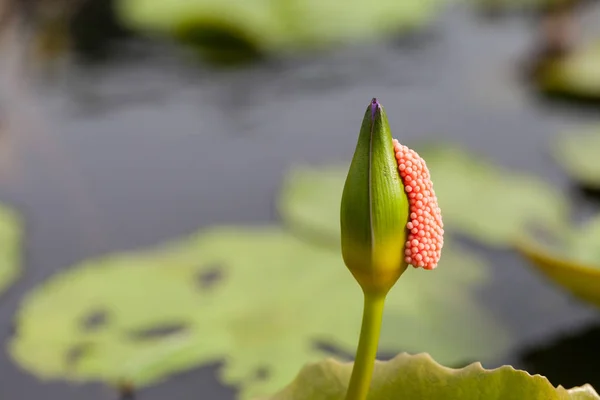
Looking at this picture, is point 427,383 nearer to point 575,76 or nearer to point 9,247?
point 9,247

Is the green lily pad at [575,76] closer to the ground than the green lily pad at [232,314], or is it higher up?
higher up

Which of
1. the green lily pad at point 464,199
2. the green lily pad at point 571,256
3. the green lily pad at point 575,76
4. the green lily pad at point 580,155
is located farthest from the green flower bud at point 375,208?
the green lily pad at point 575,76

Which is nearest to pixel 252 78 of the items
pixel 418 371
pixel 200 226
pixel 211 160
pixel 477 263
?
pixel 211 160

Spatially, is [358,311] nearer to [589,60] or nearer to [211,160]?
[211,160]

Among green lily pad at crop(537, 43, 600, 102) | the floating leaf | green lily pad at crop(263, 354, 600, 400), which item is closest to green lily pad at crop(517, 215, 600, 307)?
the floating leaf

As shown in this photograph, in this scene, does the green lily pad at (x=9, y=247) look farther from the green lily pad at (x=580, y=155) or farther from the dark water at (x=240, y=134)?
the green lily pad at (x=580, y=155)

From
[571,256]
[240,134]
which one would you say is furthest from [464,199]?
[240,134]
